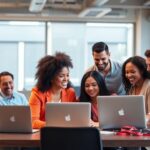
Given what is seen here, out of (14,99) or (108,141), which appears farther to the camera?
(14,99)

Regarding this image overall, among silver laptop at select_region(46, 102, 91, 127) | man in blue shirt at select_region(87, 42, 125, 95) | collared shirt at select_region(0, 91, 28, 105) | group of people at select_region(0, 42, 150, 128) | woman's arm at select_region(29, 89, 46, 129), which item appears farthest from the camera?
collared shirt at select_region(0, 91, 28, 105)

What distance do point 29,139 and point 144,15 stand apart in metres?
5.34

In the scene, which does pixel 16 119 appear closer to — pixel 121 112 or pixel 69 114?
pixel 69 114

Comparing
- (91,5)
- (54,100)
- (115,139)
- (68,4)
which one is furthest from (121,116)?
(68,4)

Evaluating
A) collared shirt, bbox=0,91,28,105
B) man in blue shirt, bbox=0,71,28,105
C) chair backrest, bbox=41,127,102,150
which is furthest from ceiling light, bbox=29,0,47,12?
chair backrest, bbox=41,127,102,150

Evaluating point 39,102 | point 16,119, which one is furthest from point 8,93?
point 16,119

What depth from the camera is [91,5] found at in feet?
21.0

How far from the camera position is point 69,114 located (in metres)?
3.08

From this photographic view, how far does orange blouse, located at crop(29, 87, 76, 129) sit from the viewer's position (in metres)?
3.45

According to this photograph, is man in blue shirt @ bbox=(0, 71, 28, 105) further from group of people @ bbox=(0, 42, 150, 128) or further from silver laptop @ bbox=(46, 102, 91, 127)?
silver laptop @ bbox=(46, 102, 91, 127)

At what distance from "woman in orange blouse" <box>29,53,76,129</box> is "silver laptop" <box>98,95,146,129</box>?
614mm

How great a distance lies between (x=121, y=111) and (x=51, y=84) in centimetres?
83

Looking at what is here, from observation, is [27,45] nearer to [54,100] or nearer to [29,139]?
[54,100]

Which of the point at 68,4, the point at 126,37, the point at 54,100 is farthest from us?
the point at 126,37
